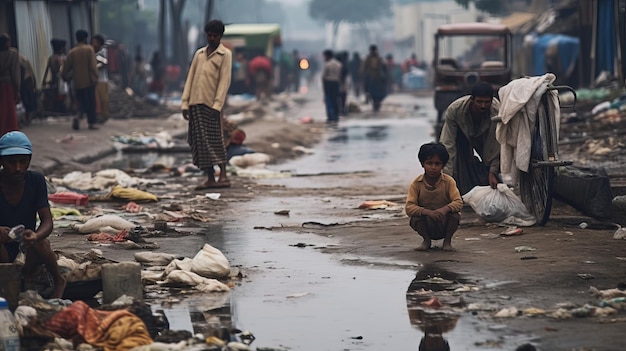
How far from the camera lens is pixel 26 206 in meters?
7.21

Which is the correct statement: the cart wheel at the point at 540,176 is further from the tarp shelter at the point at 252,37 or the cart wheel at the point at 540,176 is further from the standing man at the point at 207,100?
the tarp shelter at the point at 252,37

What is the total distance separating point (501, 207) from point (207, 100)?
423 centimetres

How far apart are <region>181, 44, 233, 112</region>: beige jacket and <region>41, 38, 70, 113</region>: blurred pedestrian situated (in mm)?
9237

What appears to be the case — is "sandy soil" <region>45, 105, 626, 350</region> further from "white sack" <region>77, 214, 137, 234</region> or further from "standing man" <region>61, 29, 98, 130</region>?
"standing man" <region>61, 29, 98, 130</region>

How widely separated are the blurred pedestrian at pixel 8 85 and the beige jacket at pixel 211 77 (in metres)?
4.25

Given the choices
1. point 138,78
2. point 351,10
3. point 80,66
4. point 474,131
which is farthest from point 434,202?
point 351,10

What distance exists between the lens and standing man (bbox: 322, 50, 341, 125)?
96.3ft

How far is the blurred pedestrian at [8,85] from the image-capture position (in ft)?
55.6

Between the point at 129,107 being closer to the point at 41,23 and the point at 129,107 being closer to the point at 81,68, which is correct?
the point at 41,23

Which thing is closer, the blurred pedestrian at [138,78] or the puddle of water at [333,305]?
the puddle of water at [333,305]

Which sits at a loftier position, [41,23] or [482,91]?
[482,91]

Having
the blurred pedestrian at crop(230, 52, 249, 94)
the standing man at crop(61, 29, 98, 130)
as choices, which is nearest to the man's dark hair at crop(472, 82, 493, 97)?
the standing man at crop(61, 29, 98, 130)

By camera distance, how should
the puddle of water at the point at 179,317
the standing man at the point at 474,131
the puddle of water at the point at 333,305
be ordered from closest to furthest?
1. the puddle of water at the point at 333,305
2. the puddle of water at the point at 179,317
3. the standing man at the point at 474,131

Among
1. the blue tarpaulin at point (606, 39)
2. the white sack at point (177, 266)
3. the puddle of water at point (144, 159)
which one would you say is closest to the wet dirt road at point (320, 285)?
the white sack at point (177, 266)
